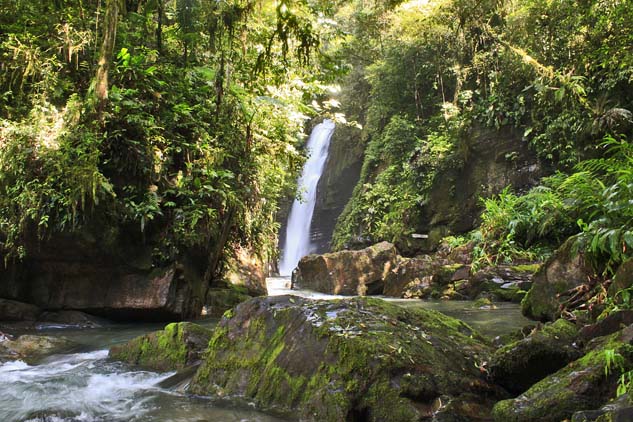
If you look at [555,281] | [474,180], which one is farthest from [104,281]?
[474,180]

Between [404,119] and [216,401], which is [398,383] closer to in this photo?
[216,401]

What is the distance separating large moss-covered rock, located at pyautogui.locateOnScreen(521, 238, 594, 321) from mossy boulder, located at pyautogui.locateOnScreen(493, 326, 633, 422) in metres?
3.03

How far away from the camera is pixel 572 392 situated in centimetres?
245

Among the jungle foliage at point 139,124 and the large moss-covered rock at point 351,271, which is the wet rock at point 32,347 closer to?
the jungle foliage at point 139,124

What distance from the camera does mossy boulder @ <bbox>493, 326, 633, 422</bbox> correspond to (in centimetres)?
241

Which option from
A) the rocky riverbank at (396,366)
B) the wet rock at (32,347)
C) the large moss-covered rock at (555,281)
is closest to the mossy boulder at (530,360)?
the rocky riverbank at (396,366)

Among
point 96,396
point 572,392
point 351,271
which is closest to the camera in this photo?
point 572,392

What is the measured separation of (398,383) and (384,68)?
17.6m

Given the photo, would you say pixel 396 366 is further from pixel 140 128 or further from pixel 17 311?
pixel 17 311

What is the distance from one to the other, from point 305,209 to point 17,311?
16.5m

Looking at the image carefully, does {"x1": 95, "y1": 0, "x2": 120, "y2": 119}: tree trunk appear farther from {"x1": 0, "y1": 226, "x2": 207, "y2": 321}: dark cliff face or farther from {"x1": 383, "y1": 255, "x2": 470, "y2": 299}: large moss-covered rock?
{"x1": 383, "y1": 255, "x2": 470, "y2": 299}: large moss-covered rock

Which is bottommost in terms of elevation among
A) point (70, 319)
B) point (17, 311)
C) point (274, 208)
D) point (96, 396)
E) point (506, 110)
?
point (96, 396)

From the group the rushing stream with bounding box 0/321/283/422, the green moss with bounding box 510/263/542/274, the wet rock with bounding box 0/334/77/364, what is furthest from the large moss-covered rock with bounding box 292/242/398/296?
the rushing stream with bounding box 0/321/283/422

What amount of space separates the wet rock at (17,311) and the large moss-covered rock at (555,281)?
6.76 m
